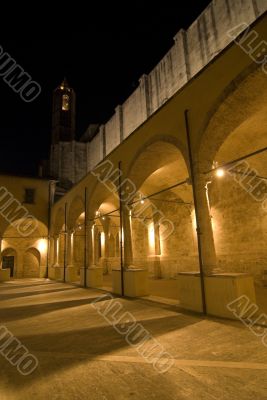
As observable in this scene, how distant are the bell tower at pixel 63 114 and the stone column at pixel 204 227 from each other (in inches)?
1447

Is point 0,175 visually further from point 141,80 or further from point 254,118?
point 254,118

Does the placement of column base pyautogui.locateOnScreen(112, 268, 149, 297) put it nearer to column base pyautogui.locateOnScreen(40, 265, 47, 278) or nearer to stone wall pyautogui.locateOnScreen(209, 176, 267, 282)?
stone wall pyautogui.locateOnScreen(209, 176, 267, 282)

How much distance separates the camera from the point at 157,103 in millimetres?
25141

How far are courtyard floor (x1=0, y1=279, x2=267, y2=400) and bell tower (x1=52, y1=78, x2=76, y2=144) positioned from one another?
38522 mm

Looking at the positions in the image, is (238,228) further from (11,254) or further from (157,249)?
(11,254)

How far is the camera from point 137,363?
3674 mm

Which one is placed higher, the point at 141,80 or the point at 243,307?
the point at 141,80

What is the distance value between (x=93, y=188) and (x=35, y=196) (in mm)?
11141

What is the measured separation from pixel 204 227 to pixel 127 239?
4.28 metres

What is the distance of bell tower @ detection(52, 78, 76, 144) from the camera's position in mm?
41781

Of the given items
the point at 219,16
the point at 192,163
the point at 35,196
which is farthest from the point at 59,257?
the point at 219,16

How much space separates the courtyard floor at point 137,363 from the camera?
291cm

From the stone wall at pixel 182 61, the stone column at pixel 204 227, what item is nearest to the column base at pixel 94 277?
the stone column at pixel 204 227

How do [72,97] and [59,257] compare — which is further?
[72,97]
